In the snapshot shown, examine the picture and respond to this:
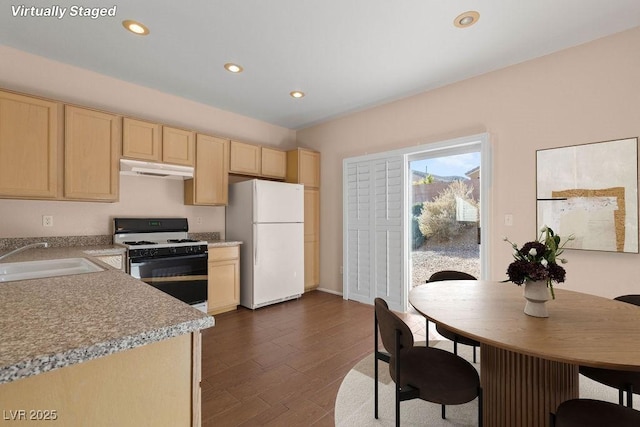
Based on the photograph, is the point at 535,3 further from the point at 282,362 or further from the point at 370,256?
the point at 282,362

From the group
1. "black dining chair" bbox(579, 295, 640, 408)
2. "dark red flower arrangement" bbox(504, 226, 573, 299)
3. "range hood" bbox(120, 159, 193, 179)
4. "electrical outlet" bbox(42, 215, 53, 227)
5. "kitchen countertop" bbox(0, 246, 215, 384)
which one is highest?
"range hood" bbox(120, 159, 193, 179)

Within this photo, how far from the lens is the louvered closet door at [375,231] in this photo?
388 centimetres

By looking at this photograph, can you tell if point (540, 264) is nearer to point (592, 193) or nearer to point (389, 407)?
point (389, 407)

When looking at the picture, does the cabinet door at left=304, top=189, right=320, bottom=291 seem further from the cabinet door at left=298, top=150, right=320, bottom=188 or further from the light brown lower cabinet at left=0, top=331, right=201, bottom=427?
the light brown lower cabinet at left=0, top=331, right=201, bottom=427

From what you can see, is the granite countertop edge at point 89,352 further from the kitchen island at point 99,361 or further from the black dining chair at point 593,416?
the black dining chair at point 593,416

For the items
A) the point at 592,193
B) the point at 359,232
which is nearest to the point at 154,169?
the point at 359,232

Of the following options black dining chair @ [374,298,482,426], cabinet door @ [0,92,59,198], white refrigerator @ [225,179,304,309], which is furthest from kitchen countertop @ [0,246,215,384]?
white refrigerator @ [225,179,304,309]

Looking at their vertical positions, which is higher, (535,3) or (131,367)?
(535,3)

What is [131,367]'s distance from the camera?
0.82m

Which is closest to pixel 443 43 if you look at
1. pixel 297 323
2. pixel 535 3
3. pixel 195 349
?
pixel 535 3

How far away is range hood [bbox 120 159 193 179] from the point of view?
3.17 meters

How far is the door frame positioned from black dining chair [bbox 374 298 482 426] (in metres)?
1.91

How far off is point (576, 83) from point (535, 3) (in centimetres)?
96

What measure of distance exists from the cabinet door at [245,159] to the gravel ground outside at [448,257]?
8.35 ft
